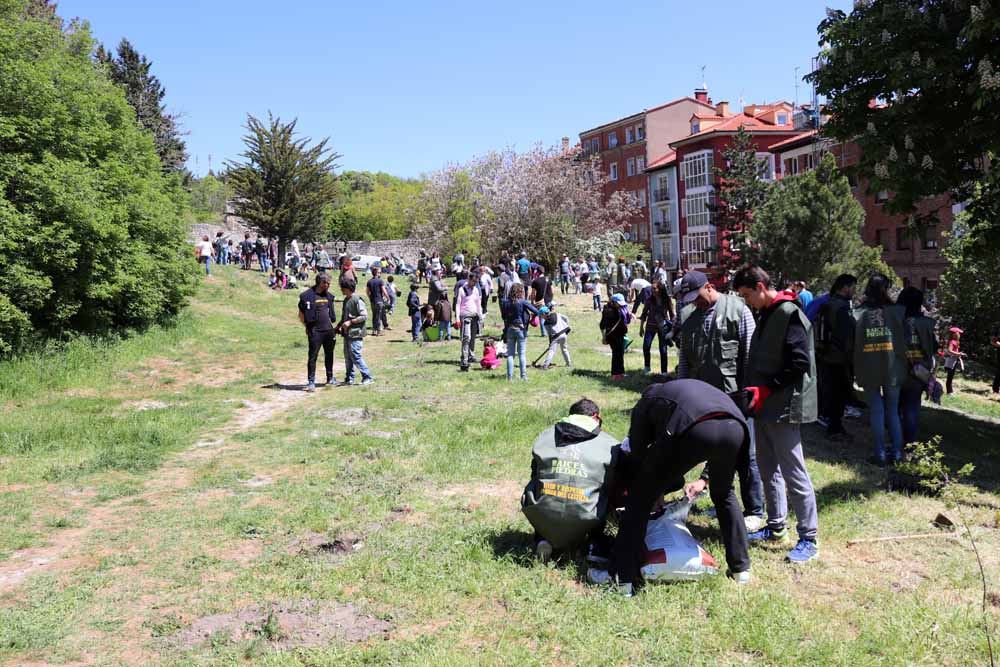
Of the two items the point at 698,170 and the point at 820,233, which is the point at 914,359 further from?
the point at 698,170

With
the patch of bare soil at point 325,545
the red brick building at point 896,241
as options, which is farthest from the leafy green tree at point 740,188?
the patch of bare soil at point 325,545

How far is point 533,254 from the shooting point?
153ft

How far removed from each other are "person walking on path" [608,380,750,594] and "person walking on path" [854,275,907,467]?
3.66m

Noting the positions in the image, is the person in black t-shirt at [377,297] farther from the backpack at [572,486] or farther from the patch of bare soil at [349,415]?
the backpack at [572,486]

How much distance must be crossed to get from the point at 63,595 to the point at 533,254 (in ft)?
138

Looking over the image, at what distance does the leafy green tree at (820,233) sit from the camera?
34.4 meters

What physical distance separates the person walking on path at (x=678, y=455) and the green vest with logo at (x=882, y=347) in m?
3.65

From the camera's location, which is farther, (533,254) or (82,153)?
(533,254)

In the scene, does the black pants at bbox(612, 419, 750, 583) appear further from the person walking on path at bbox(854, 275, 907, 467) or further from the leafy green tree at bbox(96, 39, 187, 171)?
the leafy green tree at bbox(96, 39, 187, 171)

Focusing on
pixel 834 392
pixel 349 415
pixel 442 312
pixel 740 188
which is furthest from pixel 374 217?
pixel 834 392

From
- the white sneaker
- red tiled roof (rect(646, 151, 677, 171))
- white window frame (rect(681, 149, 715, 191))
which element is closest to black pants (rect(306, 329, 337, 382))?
the white sneaker

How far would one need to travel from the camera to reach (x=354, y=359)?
14.3m

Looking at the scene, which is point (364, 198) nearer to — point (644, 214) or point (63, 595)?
point (644, 214)

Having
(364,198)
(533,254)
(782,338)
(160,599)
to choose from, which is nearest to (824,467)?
(782,338)
